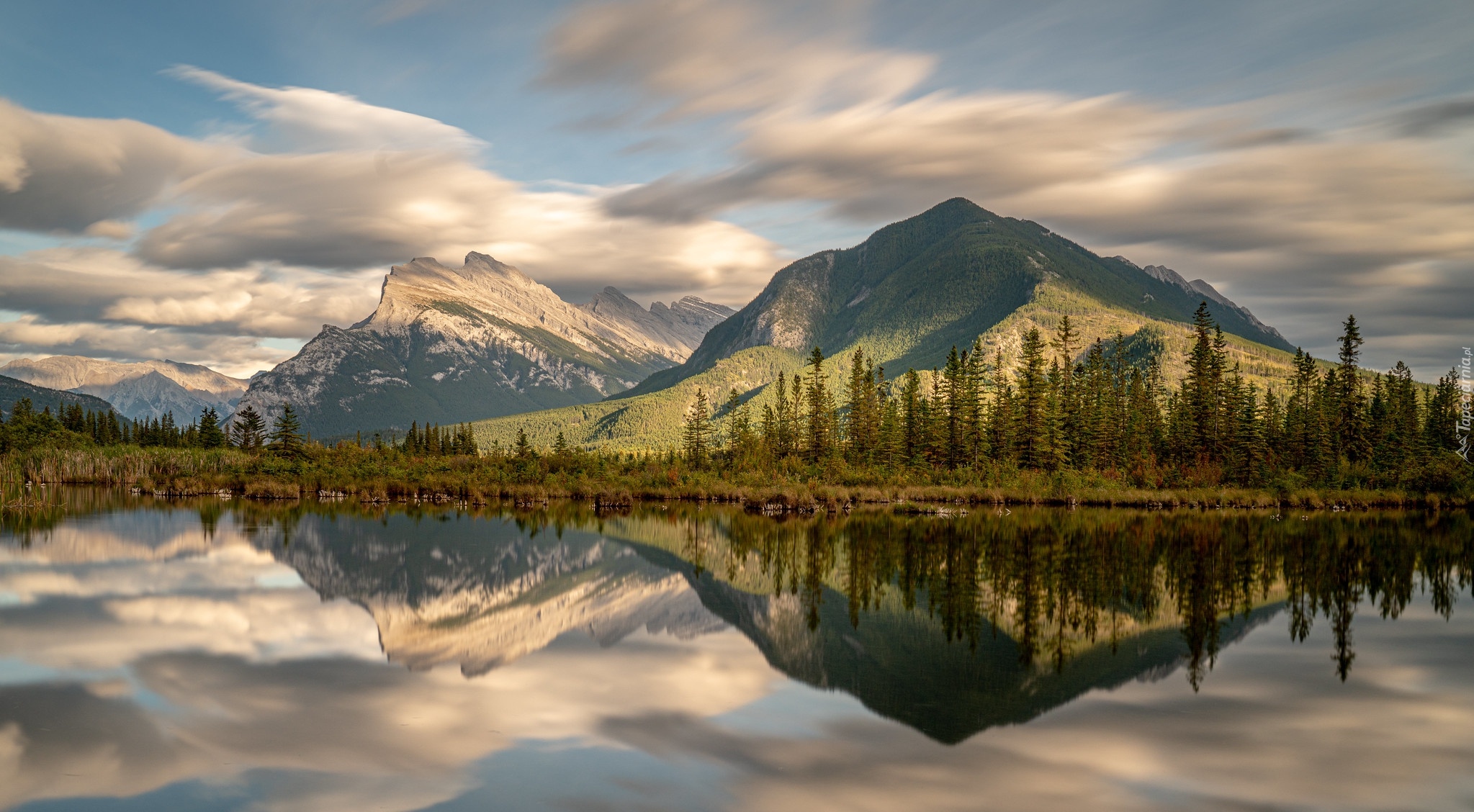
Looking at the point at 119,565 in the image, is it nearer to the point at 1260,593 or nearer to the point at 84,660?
the point at 84,660

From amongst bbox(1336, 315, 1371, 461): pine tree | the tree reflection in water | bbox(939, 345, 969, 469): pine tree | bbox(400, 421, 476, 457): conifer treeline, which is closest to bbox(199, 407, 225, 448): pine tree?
bbox(400, 421, 476, 457): conifer treeline

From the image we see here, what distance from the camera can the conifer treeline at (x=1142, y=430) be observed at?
94250 millimetres

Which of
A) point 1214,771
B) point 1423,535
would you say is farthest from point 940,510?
point 1214,771

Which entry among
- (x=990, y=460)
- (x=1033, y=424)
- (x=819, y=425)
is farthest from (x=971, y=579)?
(x=819, y=425)

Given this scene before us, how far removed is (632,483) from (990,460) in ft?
131

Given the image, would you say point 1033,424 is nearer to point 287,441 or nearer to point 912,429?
point 912,429

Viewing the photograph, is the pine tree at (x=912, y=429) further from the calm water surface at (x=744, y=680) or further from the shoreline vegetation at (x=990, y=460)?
the calm water surface at (x=744, y=680)

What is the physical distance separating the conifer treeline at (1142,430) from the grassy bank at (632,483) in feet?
12.9

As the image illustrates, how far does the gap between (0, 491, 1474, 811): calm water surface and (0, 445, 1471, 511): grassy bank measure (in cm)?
3881

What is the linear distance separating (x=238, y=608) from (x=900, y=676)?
2389 centimetres

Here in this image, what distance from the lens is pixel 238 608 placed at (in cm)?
3216

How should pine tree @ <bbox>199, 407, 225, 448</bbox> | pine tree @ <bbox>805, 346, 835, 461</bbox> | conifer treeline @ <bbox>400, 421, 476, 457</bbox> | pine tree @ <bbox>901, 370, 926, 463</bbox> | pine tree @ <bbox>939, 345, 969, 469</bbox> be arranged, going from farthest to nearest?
pine tree @ <bbox>199, 407, 225, 448</bbox> < conifer treeline @ <bbox>400, 421, 476, 457</bbox> < pine tree @ <bbox>805, 346, 835, 461</bbox> < pine tree @ <bbox>901, 370, 926, 463</bbox> < pine tree @ <bbox>939, 345, 969, 469</bbox>

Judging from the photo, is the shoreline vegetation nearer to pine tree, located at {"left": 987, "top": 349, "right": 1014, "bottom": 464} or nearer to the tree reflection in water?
pine tree, located at {"left": 987, "top": 349, "right": 1014, "bottom": 464}

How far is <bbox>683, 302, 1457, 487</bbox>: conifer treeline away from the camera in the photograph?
3711 inches
